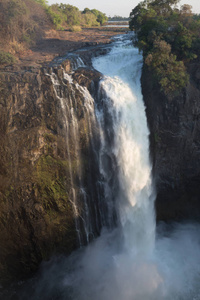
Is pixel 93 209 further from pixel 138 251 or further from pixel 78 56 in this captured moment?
pixel 78 56

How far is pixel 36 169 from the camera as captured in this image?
520 inches

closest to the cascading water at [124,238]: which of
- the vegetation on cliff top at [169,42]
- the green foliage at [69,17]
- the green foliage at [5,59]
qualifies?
the vegetation on cliff top at [169,42]

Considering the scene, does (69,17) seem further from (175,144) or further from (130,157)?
(130,157)

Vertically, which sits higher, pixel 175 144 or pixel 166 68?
pixel 166 68

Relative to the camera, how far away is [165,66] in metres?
15.8

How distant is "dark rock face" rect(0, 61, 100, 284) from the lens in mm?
12742

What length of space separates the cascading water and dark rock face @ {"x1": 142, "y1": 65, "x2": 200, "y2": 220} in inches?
32.1

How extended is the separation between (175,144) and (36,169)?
9.22 meters

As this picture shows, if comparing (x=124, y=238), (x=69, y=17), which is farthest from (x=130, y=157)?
(x=69, y=17)

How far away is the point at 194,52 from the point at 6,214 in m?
16.5

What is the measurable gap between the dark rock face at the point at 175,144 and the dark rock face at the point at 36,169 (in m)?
4.63

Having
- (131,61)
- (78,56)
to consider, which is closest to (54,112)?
(78,56)

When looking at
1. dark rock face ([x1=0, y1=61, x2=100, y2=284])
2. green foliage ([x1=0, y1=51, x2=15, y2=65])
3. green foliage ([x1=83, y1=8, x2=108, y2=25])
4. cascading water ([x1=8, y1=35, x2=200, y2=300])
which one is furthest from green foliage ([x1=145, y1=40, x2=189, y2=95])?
green foliage ([x1=83, y1=8, x2=108, y2=25])

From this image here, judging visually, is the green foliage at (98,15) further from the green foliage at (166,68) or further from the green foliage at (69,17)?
the green foliage at (166,68)
